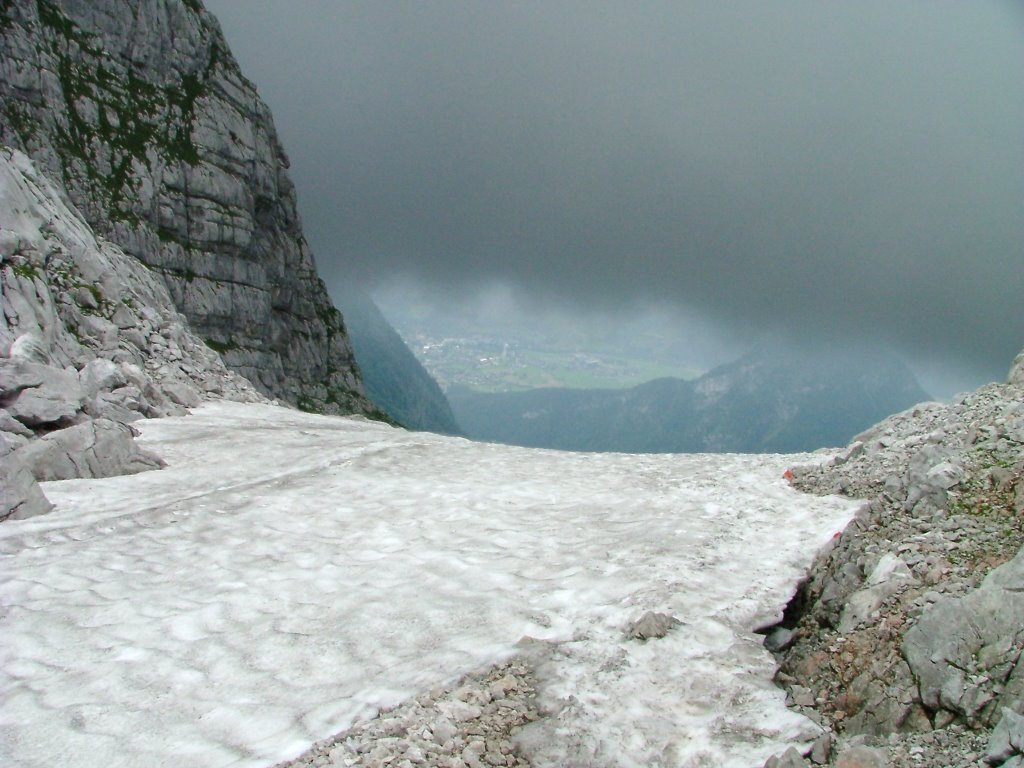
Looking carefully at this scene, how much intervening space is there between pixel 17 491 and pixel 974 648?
17.9 m

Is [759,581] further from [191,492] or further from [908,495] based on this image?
[191,492]

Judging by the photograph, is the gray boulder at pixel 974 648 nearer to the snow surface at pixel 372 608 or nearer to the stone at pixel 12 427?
the snow surface at pixel 372 608

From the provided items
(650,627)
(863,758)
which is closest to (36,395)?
(650,627)

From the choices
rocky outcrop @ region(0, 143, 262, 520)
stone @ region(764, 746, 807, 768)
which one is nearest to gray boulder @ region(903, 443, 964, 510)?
stone @ region(764, 746, 807, 768)

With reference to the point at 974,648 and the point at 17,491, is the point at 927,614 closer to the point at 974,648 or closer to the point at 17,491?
the point at 974,648

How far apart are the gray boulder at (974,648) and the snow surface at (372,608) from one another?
152cm

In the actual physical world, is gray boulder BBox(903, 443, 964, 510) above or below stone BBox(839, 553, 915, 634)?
above

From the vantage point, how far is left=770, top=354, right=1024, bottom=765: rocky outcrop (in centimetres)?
732

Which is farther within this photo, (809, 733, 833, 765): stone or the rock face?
the rock face

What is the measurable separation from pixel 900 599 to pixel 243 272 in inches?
4930

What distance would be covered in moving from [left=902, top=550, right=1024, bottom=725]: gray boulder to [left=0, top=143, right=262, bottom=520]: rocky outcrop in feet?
56.4

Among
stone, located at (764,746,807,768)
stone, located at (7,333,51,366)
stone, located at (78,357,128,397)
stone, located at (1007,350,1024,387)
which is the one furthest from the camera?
stone, located at (78,357,128,397)

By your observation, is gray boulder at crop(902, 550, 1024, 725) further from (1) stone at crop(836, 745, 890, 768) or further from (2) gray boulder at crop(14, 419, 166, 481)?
(2) gray boulder at crop(14, 419, 166, 481)

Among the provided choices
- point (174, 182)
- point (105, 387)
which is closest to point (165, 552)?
point (105, 387)
